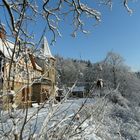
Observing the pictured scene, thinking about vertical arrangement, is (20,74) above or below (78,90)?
above

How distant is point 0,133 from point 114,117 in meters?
17.0

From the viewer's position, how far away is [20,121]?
2088 mm

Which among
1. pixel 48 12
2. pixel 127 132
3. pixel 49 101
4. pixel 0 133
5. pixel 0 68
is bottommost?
pixel 127 132

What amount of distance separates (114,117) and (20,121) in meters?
16.9

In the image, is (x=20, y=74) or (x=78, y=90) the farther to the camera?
(x=78, y=90)

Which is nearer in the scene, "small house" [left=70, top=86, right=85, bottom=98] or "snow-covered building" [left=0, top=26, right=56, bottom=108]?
"snow-covered building" [left=0, top=26, right=56, bottom=108]

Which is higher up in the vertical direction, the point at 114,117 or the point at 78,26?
the point at 78,26

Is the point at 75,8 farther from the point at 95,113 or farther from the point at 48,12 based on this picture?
the point at 95,113

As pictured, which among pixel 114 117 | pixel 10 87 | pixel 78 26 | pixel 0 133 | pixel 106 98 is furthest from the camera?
pixel 114 117

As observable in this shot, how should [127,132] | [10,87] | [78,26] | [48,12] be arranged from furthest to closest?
1. [127,132]
2. [78,26]
3. [48,12]
4. [10,87]

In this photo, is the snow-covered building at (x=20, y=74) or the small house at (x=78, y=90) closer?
the snow-covered building at (x=20, y=74)

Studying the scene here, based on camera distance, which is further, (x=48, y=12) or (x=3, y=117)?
(x=48, y=12)

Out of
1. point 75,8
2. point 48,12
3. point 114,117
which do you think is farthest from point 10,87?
point 114,117

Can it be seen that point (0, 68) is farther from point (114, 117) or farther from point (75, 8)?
point (114, 117)
